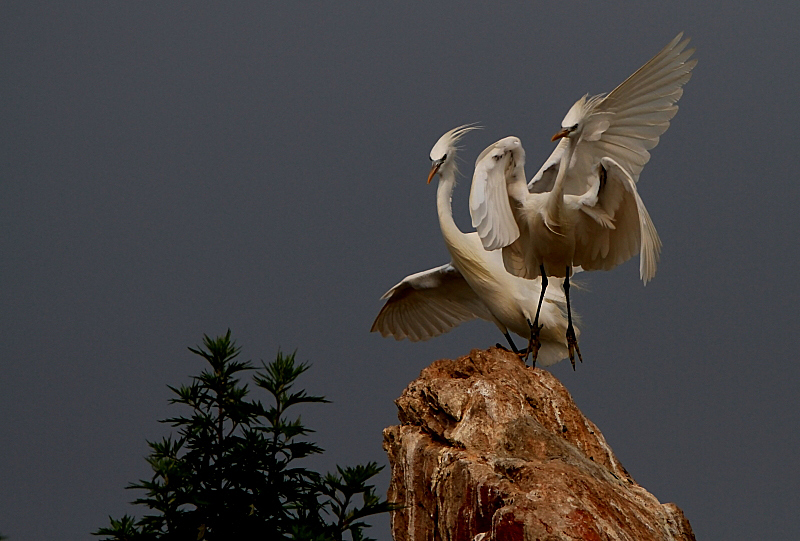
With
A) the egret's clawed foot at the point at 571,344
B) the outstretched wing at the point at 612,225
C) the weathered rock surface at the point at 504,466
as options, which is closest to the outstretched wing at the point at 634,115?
the outstretched wing at the point at 612,225

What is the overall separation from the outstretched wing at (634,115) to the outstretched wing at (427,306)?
118cm

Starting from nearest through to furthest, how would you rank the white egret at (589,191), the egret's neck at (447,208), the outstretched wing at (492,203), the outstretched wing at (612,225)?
the outstretched wing at (612,225)
the outstretched wing at (492,203)
the white egret at (589,191)
the egret's neck at (447,208)

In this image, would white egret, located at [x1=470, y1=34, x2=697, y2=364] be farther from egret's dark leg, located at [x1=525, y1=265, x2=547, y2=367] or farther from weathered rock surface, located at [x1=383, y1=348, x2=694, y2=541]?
weathered rock surface, located at [x1=383, y1=348, x2=694, y2=541]

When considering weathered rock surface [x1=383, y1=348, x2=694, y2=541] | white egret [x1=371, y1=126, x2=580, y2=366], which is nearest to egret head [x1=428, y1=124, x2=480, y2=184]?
white egret [x1=371, y1=126, x2=580, y2=366]

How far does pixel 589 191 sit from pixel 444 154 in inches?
44.1

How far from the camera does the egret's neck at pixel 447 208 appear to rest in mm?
5812

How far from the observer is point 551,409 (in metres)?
4.40

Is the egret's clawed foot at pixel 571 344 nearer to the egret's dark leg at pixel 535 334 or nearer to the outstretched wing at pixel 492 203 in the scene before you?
the egret's dark leg at pixel 535 334

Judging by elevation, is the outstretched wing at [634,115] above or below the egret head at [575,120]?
above

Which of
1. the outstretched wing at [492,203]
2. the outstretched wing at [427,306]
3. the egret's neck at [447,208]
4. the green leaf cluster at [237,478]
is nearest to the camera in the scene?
the green leaf cluster at [237,478]

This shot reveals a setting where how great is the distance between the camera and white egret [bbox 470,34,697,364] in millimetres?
5000

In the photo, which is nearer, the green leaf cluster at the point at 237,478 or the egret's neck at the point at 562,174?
the green leaf cluster at the point at 237,478

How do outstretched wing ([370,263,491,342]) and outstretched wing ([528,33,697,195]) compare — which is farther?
outstretched wing ([370,263,491,342])

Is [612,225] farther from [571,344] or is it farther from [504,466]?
[504,466]
